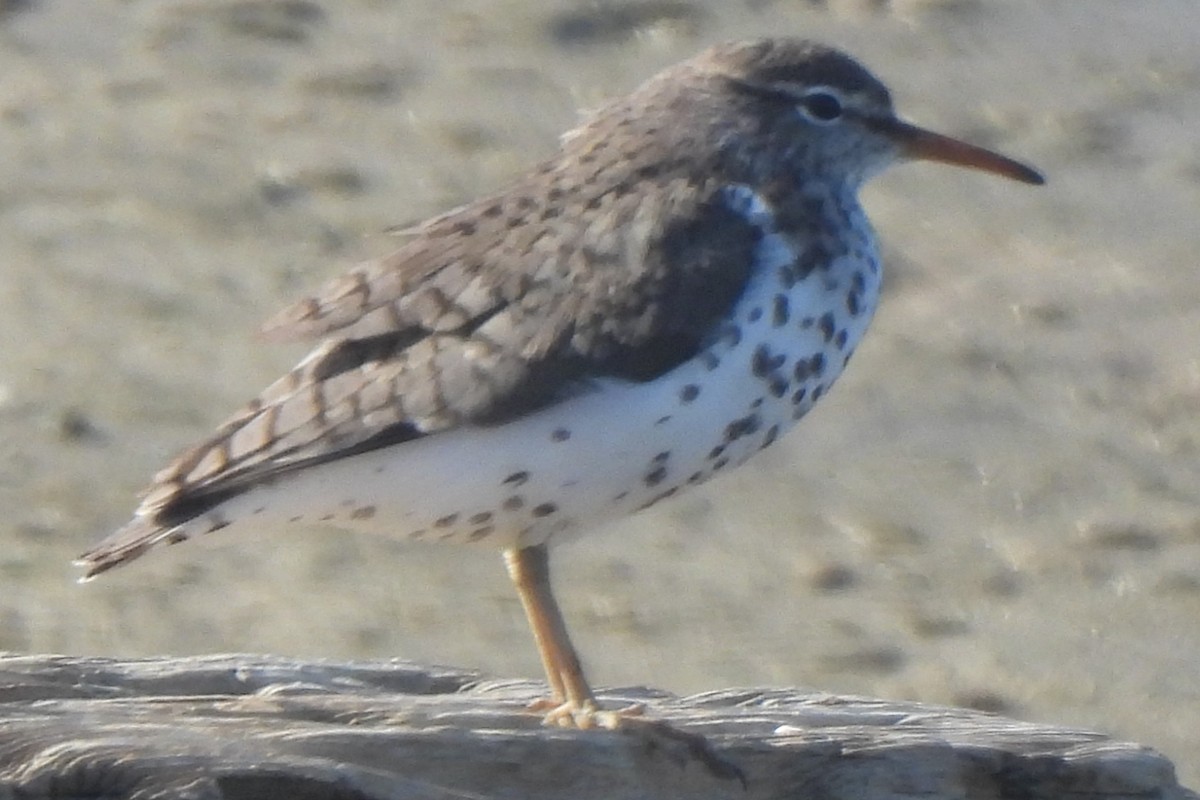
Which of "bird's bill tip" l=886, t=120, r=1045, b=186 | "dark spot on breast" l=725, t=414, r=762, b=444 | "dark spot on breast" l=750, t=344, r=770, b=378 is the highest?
"bird's bill tip" l=886, t=120, r=1045, b=186

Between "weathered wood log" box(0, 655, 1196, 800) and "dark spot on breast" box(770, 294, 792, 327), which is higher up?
"dark spot on breast" box(770, 294, 792, 327)

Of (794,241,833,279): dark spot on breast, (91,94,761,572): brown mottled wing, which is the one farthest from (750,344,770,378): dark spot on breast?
(794,241,833,279): dark spot on breast

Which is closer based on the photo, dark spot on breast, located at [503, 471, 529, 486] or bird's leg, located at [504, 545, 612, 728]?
dark spot on breast, located at [503, 471, 529, 486]

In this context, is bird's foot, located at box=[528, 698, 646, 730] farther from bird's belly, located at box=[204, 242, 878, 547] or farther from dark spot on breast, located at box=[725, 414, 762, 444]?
dark spot on breast, located at box=[725, 414, 762, 444]

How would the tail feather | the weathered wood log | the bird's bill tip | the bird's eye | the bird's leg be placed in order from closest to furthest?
the weathered wood log
the tail feather
the bird's leg
the bird's eye
the bird's bill tip

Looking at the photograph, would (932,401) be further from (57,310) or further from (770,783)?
(770,783)

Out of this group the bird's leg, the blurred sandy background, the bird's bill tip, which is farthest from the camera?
the blurred sandy background

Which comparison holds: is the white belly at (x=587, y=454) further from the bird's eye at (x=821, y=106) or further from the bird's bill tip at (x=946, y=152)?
the bird's bill tip at (x=946, y=152)

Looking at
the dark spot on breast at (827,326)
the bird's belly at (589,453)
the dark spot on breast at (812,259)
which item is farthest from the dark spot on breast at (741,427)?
the dark spot on breast at (812,259)
